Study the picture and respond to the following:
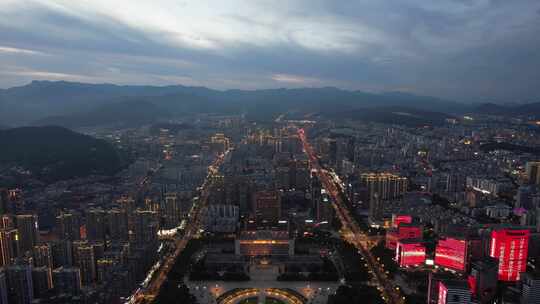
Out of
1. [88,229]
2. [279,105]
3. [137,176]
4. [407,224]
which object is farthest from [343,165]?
[279,105]

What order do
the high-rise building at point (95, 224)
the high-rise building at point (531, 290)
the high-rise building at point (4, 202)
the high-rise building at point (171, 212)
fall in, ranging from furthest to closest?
the high-rise building at point (171, 212)
the high-rise building at point (4, 202)
the high-rise building at point (95, 224)
the high-rise building at point (531, 290)

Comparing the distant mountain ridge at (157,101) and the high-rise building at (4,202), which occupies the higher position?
the distant mountain ridge at (157,101)

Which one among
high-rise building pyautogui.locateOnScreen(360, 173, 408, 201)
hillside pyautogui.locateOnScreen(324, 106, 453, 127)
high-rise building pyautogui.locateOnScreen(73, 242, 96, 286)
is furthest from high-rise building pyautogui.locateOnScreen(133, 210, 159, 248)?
hillside pyautogui.locateOnScreen(324, 106, 453, 127)

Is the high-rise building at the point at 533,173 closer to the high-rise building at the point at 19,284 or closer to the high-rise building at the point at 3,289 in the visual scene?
the high-rise building at the point at 19,284

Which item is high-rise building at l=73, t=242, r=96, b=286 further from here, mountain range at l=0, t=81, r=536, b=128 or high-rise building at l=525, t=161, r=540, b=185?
mountain range at l=0, t=81, r=536, b=128

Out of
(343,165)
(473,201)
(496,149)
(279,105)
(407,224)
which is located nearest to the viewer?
(407,224)

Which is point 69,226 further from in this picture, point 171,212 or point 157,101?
point 157,101

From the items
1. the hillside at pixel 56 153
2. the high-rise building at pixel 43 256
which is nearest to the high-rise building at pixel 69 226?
the high-rise building at pixel 43 256

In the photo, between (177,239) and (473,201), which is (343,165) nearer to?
(473,201)
